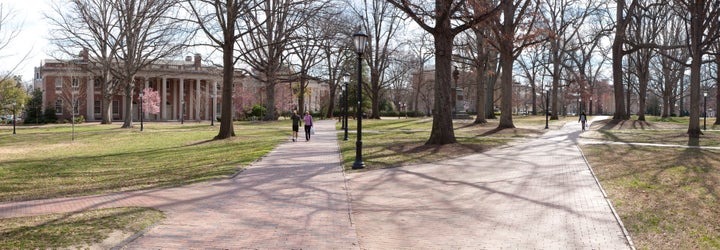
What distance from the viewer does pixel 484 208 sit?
7738 millimetres

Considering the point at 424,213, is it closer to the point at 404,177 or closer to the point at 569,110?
the point at 404,177

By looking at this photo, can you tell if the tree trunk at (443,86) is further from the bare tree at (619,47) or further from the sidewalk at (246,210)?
the bare tree at (619,47)

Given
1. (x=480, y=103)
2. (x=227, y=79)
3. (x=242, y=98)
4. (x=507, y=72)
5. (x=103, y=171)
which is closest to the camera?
(x=103, y=171)

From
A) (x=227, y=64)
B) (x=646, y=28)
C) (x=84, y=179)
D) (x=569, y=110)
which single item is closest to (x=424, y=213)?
(x=84, y=179)

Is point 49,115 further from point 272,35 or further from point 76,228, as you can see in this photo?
point 76,228

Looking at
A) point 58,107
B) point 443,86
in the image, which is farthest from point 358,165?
point 58,107

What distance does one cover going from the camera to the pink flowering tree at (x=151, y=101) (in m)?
59.0

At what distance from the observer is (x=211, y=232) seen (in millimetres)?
6031

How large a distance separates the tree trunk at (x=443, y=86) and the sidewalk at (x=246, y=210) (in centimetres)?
677

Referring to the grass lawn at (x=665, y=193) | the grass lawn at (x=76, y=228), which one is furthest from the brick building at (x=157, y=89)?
the grass lawn at (x=76, y=228)

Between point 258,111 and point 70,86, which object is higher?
point 70,86

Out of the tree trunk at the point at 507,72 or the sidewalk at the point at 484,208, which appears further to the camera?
the tree trunk at the point at 507,72

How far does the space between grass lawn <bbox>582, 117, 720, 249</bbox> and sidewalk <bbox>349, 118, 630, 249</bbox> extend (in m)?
0.33

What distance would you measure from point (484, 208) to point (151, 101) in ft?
194
